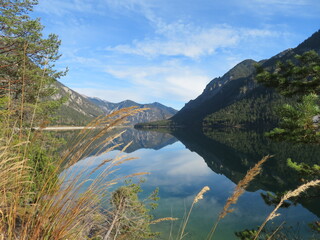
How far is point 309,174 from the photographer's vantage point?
280 inches

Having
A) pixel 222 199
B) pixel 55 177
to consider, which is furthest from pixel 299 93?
pixel 222 199

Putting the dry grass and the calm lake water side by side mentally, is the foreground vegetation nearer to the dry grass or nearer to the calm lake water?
the dry grass

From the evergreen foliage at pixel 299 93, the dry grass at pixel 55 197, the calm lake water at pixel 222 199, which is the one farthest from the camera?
the calm lake water at pixel 222 199

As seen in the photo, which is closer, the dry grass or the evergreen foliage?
Answer: the dry grass

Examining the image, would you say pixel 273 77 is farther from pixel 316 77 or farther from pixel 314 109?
pixel 314 109

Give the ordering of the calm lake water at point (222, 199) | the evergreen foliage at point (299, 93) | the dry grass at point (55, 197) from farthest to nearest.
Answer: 1. the calm lake water at point (222, 199)
2. the evergreen foliage at point (299, 93)
3. the dry grass at point (55, 197)

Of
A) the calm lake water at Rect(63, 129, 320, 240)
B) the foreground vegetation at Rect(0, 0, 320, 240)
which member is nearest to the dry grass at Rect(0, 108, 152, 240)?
the foreground vegetation at Rect(0, 0, 320, 240)

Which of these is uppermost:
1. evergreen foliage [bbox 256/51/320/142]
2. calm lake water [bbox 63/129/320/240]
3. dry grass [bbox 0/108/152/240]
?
evergreen foliage [bbox 256/51/320/142]

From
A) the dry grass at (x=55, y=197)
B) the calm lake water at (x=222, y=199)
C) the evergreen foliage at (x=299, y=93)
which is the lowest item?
the calm lake water at (x=222, y=199)

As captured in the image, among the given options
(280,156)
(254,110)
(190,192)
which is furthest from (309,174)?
(254,110)

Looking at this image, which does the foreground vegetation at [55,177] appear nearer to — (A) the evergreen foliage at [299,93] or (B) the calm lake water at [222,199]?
(A) the evergreen foliage at [299,93]

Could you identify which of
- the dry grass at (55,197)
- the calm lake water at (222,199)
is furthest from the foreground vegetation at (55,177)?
the calm lake water at (222,199)

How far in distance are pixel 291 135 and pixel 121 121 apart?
6958 mm

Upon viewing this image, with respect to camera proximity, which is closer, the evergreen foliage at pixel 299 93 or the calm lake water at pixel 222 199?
the evergreen foliage at pixel 299 93
